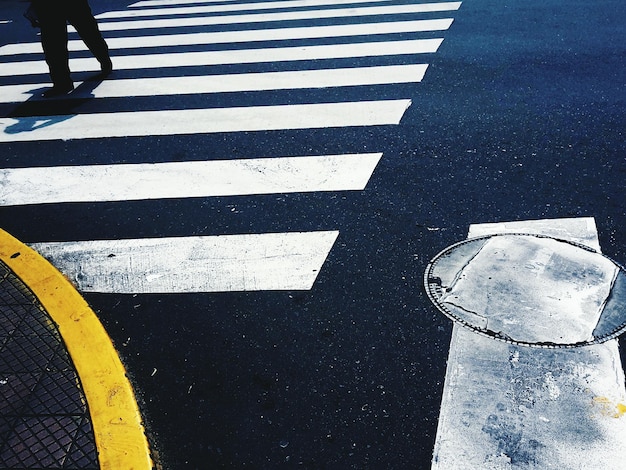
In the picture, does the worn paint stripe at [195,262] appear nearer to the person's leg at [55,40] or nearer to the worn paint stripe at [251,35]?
the person's leg at [55,40]

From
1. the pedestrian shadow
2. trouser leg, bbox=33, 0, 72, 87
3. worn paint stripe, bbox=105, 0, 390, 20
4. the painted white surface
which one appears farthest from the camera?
worn paint stripe, bbox=105, 0, 390, 20

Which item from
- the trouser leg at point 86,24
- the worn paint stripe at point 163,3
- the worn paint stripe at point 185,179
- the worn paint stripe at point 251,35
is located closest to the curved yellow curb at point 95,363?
the worn paint stripe at point 185,179

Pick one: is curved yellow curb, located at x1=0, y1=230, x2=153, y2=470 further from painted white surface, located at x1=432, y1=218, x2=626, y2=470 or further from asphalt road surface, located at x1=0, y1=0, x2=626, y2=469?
painted white surface, located at x1=432, y1=218, x2=626, y2=470

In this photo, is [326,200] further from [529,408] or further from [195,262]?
[529,408]

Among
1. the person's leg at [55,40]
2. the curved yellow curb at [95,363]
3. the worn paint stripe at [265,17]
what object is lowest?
the worn paint stripe at [265,17]

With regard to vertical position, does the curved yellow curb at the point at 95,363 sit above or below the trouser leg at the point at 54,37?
below

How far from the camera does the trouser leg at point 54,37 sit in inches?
259

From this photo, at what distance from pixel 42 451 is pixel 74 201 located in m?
2.56

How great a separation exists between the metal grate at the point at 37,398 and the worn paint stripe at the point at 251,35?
6.22m

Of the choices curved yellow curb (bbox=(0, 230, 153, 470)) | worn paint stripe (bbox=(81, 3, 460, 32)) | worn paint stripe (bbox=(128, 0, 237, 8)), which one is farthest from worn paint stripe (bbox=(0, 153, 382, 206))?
worn paint stripe (bbox=(128, 0, 237, 8))

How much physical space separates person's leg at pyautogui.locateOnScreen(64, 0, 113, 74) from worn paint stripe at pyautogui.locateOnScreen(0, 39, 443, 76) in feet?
1.60

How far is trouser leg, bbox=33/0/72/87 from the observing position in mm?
6578

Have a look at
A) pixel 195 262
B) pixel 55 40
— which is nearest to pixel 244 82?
pixel 55 40

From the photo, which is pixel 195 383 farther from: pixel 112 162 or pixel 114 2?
pixel 114 2
